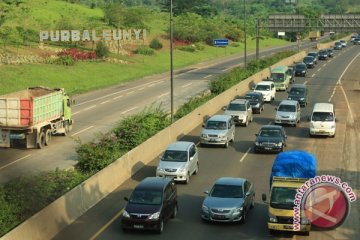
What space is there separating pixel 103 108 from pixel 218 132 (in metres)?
18.6

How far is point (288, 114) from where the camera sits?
1802 inches

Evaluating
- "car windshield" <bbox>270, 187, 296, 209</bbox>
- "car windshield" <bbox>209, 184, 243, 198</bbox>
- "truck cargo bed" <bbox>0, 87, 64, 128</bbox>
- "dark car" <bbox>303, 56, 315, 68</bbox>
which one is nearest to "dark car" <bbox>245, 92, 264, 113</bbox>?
"truck cargo bed" <bbox>0, 87, 64, 128</bbox>

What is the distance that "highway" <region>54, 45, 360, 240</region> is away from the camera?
22828mm

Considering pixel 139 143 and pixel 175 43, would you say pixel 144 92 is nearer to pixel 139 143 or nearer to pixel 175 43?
pixel 139 143

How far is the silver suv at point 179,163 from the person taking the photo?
29.6 m

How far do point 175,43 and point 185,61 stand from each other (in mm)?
18177

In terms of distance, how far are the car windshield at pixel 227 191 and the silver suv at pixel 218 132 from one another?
1336cm

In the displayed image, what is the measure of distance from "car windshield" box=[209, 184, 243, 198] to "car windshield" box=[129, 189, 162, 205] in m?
2.37

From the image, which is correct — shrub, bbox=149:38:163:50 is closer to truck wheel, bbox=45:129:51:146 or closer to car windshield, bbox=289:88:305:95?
car windshield, bbox=289:88:305:95

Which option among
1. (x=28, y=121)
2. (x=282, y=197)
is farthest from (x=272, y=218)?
(x=28, y=121)

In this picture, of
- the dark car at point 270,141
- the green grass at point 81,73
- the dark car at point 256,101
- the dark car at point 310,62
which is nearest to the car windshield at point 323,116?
the dark car at point 270,141

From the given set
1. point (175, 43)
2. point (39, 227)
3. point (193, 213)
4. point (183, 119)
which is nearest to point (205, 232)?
point (193, 213)

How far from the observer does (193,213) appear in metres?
25.4

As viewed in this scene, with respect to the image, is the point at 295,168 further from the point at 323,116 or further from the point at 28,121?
the point at 323,116
